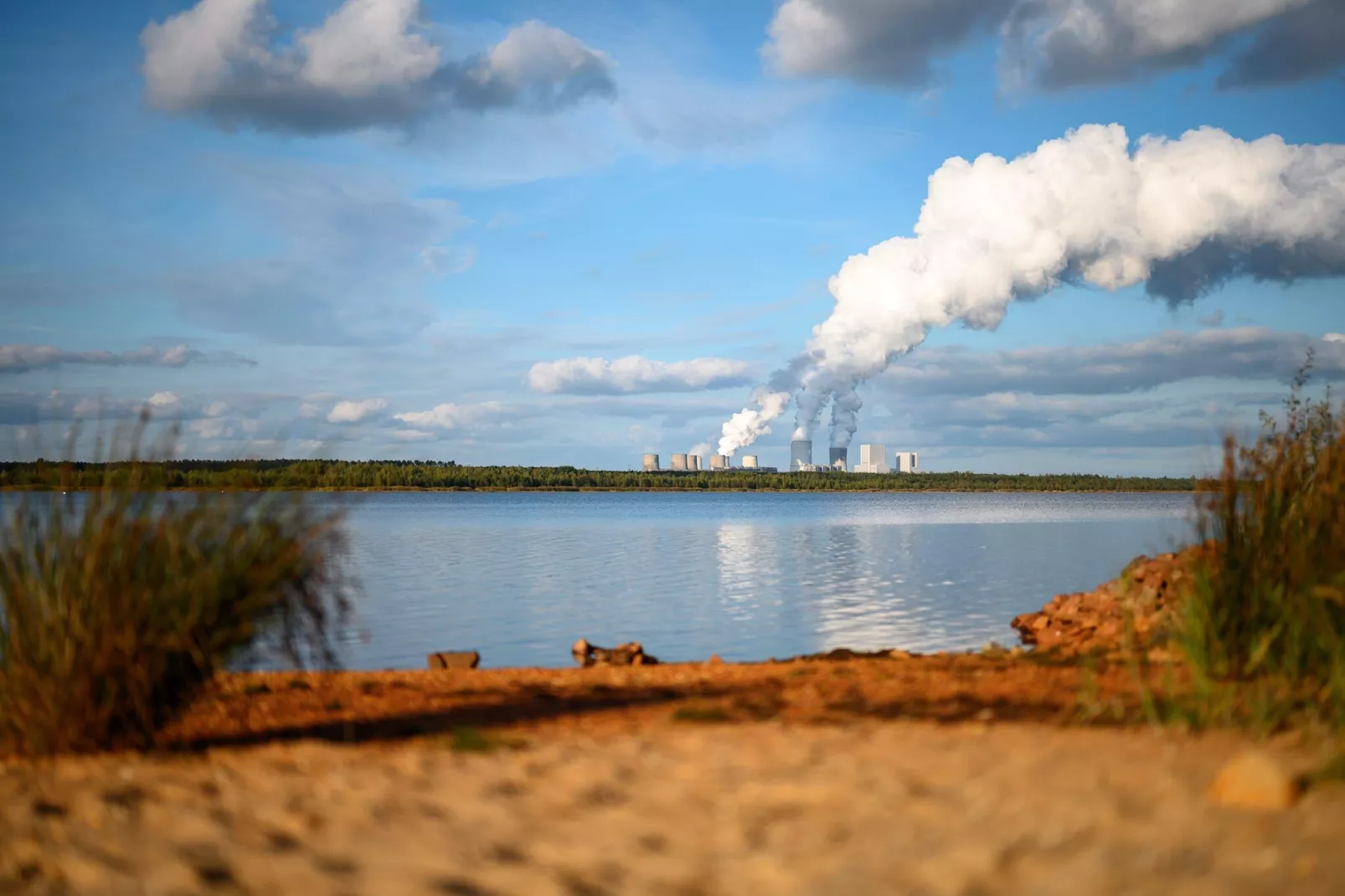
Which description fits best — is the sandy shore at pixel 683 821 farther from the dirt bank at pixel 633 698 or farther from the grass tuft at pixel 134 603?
the dirt bank at pixel 633 698

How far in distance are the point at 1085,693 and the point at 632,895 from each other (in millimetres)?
4917

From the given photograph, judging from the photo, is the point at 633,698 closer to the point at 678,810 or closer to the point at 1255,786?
the point at 678,810

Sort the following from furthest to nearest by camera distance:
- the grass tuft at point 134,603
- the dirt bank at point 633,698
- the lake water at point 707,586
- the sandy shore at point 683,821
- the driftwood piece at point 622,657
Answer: the lake water at point 707,586 → the driftwood piece at point 622,657 → the dirt bank at point 633,698 → the grass tuft at point 134,603 → the sandy shore at point 683,821

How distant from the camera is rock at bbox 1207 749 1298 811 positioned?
5.39 metres

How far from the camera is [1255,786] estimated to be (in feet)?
17.8

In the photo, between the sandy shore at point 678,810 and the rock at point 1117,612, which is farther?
the rock at point 1117,612

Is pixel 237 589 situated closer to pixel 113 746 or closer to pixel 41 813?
pixel 113 746

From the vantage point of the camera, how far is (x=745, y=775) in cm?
636

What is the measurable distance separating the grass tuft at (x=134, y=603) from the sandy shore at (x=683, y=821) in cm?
43

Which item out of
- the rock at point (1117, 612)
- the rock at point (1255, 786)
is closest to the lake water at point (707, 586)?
the rock at point (1117, 612)

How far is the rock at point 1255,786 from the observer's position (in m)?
5.39

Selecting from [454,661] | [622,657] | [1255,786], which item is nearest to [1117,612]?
[622,657]

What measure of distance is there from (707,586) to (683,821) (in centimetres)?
2211

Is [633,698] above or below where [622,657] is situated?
above
